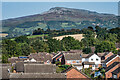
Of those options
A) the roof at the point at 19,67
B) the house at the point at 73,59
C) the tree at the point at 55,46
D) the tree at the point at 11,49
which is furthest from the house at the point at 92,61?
the tree at the point at 55,46

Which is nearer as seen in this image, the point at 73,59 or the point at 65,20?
the point at 73,59

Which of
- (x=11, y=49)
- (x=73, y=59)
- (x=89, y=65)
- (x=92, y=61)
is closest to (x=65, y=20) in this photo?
(x=11, y=49)

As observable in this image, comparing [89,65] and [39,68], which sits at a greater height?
[39,68]

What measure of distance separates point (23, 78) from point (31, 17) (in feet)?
410

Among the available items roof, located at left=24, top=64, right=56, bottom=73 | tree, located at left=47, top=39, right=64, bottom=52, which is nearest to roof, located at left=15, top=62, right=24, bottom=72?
roof, located at left=24, top=64, right=56, bottom=73

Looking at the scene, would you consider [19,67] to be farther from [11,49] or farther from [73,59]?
[11,49]

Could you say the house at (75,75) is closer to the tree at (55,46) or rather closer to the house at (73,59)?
the house at (73,59)

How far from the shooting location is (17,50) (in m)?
63.1

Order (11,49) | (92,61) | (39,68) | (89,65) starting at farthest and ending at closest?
(11,49), (92,61), (89,65), (39,68)

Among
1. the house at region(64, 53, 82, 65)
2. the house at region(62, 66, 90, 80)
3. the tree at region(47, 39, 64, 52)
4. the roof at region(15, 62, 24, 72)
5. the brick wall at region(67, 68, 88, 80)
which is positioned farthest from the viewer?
the tree at region(47, 39, 64, 52)

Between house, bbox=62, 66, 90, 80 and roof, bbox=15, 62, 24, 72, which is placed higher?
house, bbox=62, 66, 90, 80

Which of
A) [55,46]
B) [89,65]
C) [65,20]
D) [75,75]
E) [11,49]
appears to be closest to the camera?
[75,75]

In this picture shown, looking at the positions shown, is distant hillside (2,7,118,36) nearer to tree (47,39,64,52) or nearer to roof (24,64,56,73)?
tree (47,39,64,52)

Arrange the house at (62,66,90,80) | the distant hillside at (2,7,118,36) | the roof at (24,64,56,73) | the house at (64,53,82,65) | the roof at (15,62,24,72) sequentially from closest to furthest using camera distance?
the house at (62,66,90,80) → the roof at (24,64,56,73) → the roof at (15,62,24,72) → the house at (64,53,82,65) → the distant hillside at (2,7,118,36)
